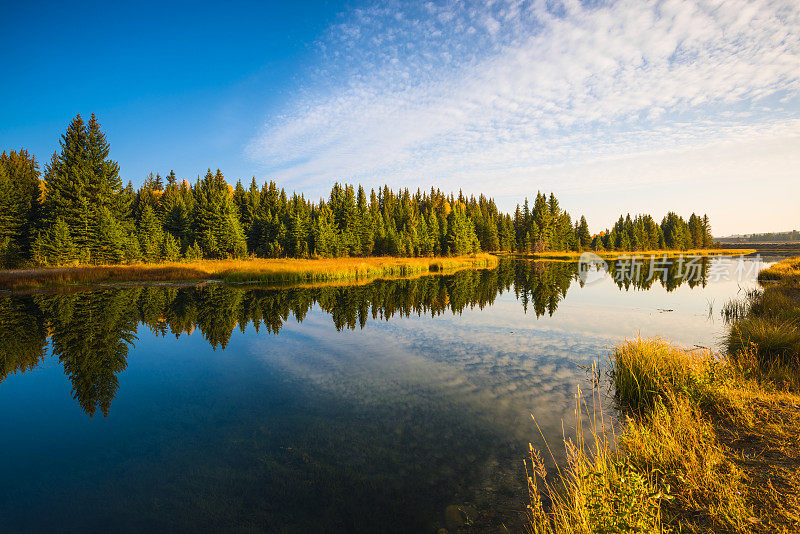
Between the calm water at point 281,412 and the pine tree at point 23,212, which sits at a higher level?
the pine tree at point 23,212

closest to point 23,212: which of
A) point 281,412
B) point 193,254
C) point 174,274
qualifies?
point 193,254

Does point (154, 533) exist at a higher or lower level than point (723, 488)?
lower

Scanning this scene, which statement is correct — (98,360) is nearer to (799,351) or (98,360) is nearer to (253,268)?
(799,351)

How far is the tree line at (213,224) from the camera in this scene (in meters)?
41.2

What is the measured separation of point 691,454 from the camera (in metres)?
4.98

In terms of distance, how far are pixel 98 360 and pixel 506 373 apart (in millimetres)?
14401

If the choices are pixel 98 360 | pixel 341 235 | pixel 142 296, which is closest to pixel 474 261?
pixel 341 235

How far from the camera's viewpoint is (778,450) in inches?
210

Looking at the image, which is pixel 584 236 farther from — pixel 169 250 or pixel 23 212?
pixel 23 212

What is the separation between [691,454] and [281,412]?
8.29 m

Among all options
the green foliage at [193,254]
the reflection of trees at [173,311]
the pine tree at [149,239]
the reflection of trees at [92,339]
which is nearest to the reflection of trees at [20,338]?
the reflection of trees at [173,311]

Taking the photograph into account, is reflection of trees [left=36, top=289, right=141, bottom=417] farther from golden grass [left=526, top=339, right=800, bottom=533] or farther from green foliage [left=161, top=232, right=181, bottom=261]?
green foliage [left=161, top=232, right=181, bottom=261]

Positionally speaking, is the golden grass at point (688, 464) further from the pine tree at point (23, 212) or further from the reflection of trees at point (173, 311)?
the pine tree at point (23, 212)

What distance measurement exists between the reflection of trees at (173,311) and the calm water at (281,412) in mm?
149
